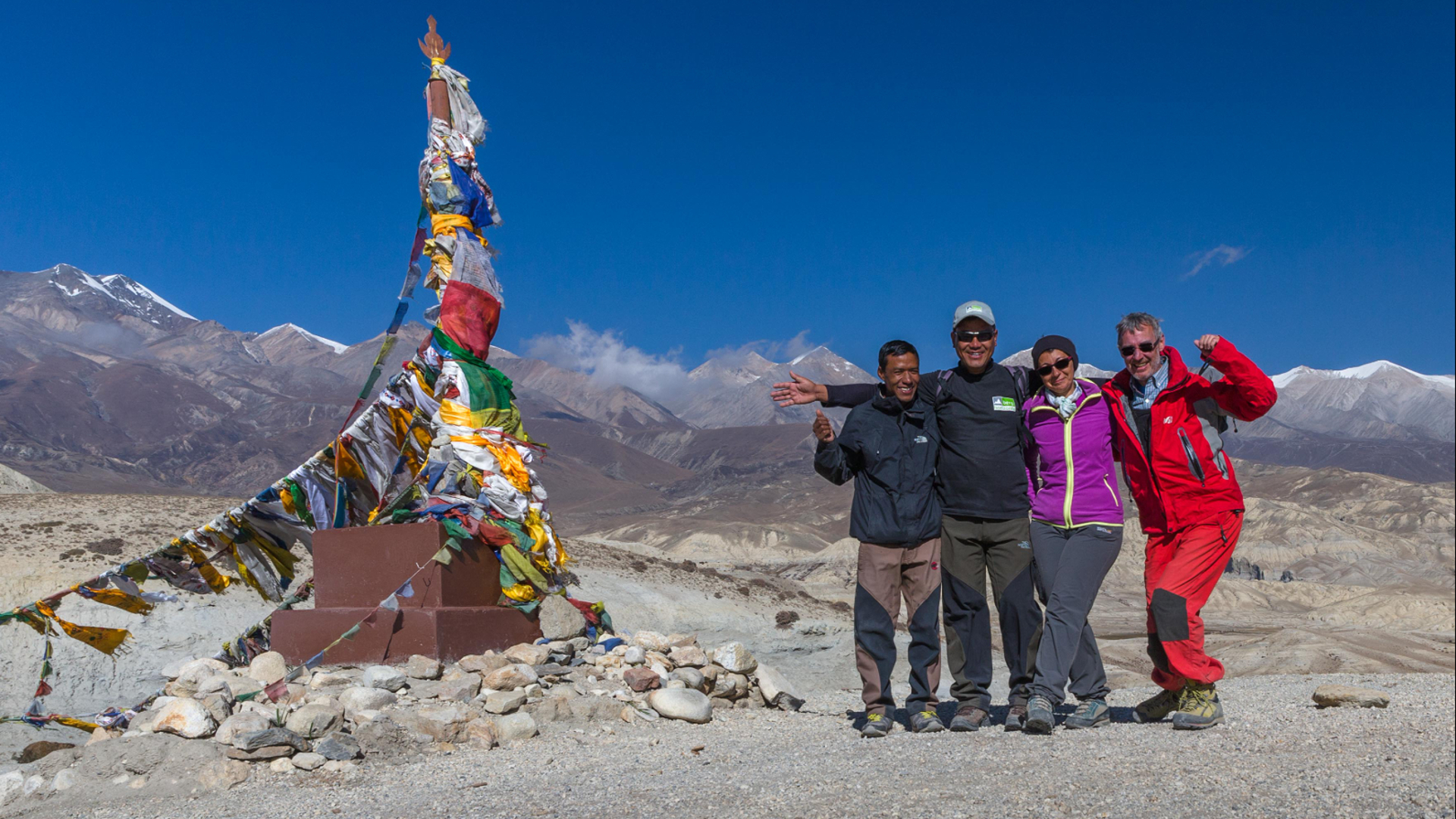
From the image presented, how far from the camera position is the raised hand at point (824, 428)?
451 cm

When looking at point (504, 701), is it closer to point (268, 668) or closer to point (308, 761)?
point (308, 761)

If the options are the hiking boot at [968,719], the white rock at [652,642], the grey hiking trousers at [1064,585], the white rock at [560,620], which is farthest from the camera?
the white rock at [560,620]

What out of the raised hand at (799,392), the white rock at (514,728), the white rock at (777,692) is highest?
the raised hand at (799,392)

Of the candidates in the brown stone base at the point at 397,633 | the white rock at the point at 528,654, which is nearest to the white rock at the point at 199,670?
the brown stone base at the point at 397,633

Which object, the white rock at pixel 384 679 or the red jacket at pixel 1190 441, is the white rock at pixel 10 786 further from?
the red jacket at pixel 1190 441

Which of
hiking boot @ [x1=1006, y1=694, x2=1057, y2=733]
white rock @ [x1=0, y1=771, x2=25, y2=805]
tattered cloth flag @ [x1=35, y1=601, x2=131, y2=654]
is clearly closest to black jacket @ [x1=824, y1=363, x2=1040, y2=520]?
hiking boot @ [x1=1006, y1=694, x2=1057, y2=733]

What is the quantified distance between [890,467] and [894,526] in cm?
28

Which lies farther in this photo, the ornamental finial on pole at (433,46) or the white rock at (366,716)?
the ornamental finial on pole at (433,46)

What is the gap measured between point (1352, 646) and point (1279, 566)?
87.1ft

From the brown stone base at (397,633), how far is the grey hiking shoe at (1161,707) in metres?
3.80

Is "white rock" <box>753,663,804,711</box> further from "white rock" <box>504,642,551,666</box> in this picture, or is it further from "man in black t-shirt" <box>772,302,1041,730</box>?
"man in black t-shirt" <box>772,302,1041,730</box>

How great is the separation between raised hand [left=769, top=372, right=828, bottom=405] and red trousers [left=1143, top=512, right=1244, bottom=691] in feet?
5.69

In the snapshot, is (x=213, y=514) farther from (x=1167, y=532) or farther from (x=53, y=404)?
(x=53, y=404)

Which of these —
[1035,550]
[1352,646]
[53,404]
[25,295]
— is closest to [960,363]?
[1035,550]
